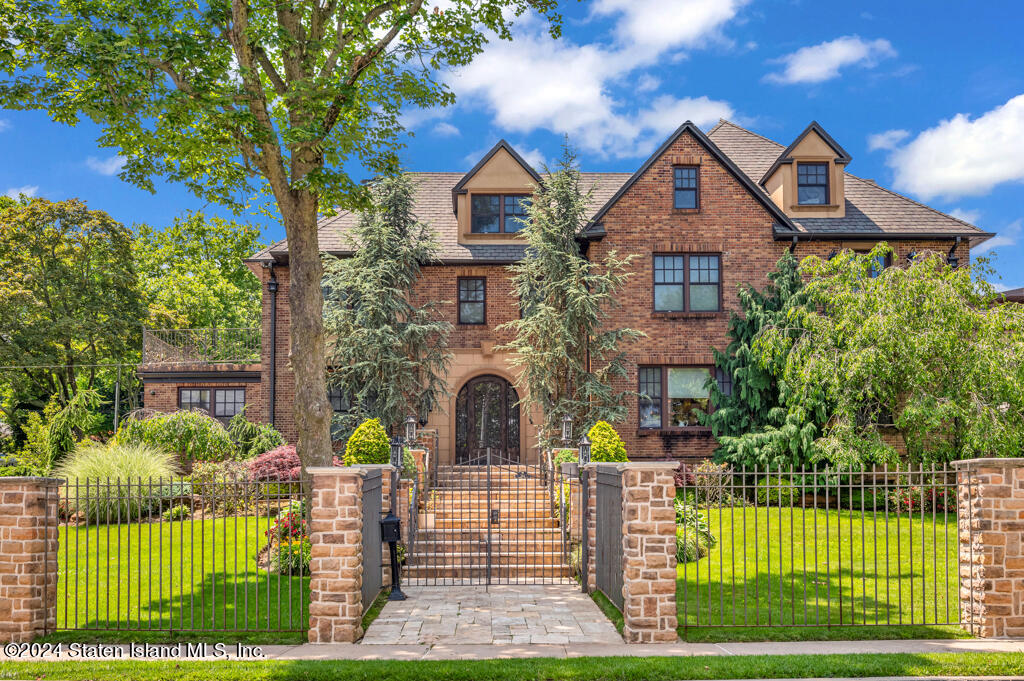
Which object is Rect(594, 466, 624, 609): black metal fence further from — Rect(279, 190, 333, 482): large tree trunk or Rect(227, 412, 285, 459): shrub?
Rect(227, 412, 285, 459): shrub

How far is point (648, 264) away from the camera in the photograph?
21.6 m

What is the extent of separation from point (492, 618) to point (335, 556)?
7.64 ft

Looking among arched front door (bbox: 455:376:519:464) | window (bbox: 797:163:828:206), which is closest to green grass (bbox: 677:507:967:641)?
arched front door (bbox: 455:376:519:464)

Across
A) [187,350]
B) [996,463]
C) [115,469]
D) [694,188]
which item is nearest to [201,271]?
[187,350]

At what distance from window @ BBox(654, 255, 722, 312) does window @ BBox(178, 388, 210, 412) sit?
1365 centimetres

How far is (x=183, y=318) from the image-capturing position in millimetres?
37406

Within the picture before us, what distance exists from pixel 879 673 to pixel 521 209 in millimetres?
17871

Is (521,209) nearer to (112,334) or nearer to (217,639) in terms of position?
(217,639)

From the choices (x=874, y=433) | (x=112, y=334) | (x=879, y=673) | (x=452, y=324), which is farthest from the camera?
(x=112, y=334)

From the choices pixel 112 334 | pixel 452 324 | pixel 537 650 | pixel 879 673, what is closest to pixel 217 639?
pixel 537 650

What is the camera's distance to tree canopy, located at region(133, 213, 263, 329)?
40.4 m

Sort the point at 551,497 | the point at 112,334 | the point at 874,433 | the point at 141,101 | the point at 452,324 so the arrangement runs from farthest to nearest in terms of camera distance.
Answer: the point at 112,334
the point at 452,324
the point at 874,433
the point at 551,497
the point at 141,101

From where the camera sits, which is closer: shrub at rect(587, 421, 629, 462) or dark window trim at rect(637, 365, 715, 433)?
shrub at rect(587, 421, 629, 462)

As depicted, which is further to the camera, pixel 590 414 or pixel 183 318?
pixel 183 318
